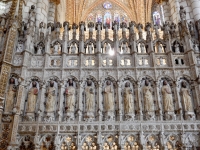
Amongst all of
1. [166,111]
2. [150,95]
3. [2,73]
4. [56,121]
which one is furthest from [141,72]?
[2,73]

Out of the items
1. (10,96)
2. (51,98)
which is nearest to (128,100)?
(51,98)

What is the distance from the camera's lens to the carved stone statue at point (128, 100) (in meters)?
12.1

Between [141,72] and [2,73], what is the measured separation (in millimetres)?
7283

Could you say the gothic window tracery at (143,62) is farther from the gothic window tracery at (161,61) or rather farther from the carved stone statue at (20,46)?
the carved stone statue at (20,46)

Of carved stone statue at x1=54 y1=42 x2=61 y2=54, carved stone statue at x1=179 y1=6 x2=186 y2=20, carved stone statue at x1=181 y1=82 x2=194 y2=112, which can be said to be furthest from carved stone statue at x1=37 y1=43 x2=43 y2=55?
carved stone statue at x1=179 y1=6 x2=186 y2=20

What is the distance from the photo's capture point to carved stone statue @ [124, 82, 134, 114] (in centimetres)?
1214

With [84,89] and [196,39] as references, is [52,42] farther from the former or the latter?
[196,39]

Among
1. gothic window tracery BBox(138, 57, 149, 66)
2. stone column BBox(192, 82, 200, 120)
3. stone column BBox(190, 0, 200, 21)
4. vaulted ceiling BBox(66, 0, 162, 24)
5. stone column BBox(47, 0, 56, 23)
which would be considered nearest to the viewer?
stone column BBox(192, 82, 200, 120)

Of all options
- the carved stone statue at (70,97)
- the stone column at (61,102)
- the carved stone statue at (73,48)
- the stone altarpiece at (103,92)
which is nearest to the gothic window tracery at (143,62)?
the stone altarpiece at (103,92)

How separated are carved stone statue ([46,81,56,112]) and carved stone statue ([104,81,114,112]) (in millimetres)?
2666

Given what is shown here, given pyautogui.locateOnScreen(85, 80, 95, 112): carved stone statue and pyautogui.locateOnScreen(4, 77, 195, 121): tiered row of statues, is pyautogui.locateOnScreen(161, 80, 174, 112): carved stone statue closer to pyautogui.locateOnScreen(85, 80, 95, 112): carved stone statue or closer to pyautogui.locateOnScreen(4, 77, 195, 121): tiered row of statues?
pyautogui.locateOnScreen(4, 77, 195, 121): tiered row of statues

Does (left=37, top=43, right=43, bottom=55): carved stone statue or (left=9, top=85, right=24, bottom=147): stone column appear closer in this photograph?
(left=9, top=85, right=24, bottom=147): stone column

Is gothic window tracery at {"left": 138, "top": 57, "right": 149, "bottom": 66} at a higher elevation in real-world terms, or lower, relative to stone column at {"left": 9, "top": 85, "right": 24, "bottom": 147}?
Result: higher

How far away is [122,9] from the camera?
33.0 metres
